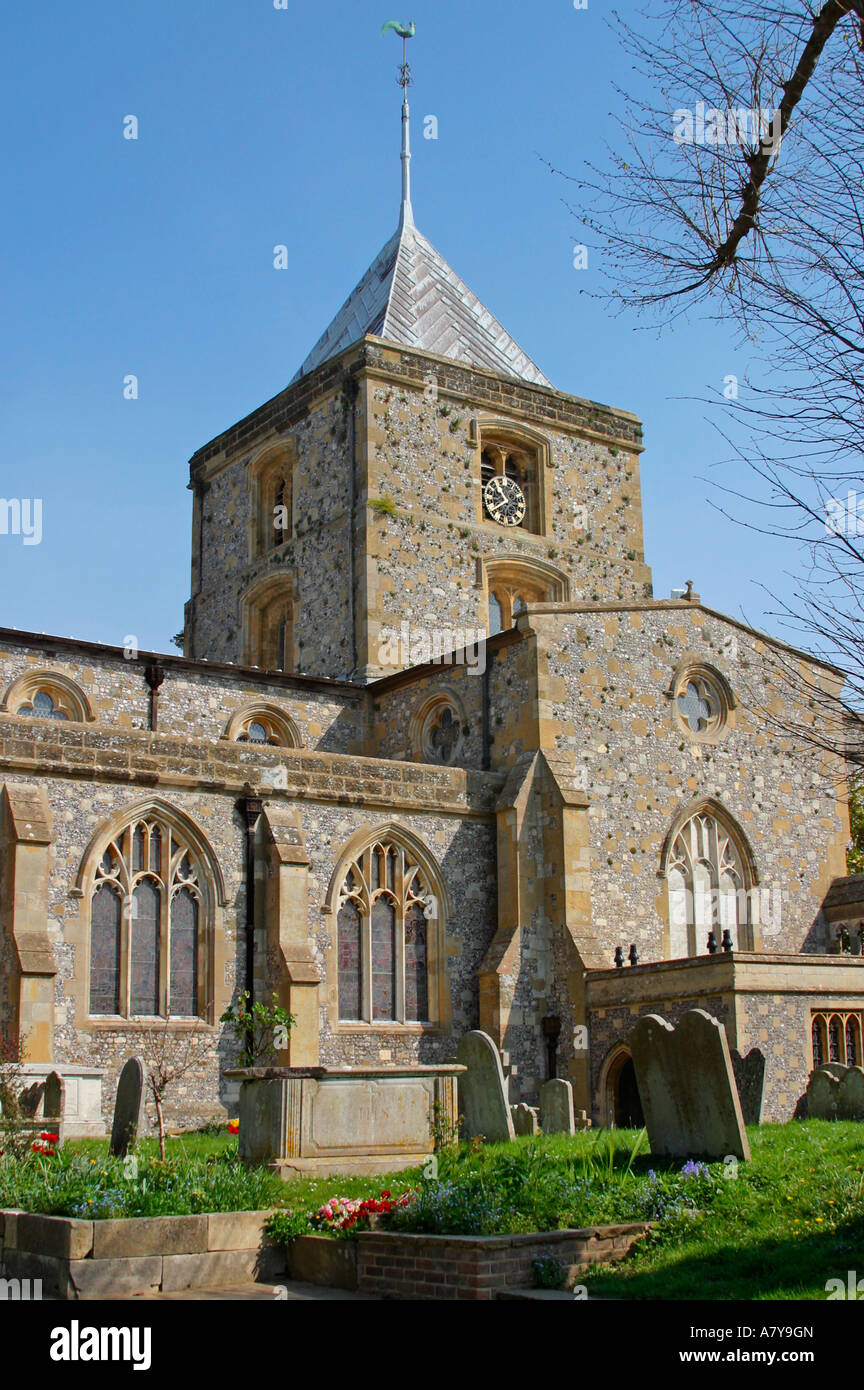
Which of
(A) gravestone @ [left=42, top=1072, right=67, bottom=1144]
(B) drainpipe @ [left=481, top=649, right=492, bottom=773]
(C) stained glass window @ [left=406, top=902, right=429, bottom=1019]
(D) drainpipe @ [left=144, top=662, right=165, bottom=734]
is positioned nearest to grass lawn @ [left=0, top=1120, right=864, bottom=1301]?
(A) gravestone @ [left=42, top=1072, right=67, bottom=1144]

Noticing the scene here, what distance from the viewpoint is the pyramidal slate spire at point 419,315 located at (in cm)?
3922

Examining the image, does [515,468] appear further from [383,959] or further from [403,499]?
[383,959]

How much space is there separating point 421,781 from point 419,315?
665 inches

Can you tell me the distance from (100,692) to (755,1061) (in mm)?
14528

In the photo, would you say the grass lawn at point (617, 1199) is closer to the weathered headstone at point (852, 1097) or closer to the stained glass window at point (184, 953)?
the weathered headstone at point (852, 1097)

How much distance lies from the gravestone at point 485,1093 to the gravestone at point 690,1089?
2.44 meters

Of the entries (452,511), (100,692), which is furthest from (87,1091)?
(452,511)

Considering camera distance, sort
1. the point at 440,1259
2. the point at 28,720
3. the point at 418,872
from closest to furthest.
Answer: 1. the point at 440,1259
2. the point at 28,720
3. the point at 418,872

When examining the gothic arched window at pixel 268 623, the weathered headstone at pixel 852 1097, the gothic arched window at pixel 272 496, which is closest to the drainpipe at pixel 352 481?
the gothic arched window at pixel 272 496

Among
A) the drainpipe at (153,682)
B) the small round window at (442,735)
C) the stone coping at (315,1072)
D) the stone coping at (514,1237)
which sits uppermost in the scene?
the drainpipe at (153,682)

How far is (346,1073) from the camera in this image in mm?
14594

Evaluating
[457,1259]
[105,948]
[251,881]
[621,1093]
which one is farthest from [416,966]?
[457,1259]

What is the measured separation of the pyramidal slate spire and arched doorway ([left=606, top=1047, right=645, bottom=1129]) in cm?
1849
